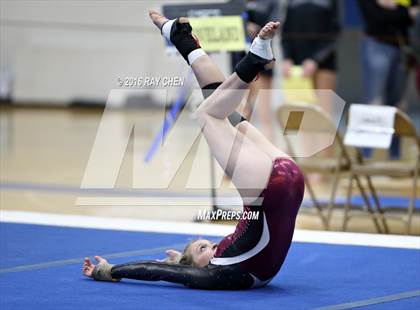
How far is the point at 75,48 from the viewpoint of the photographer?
15.0m

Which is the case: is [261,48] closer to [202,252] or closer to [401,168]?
[202,252]

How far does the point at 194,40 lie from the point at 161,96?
33.2 ft

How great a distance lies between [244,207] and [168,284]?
1.69ft

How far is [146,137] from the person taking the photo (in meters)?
11.3

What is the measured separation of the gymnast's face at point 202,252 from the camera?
415cm

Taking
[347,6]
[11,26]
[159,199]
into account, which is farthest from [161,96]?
[159,199]

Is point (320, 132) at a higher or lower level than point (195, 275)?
lower

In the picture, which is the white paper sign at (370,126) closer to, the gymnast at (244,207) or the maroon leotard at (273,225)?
the gymnast at (244,207)

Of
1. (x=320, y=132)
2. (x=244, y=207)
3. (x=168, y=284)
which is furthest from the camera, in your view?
(x=320, y=132)

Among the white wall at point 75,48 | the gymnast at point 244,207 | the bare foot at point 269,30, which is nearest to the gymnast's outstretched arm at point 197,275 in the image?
the gymnast at point 244,207

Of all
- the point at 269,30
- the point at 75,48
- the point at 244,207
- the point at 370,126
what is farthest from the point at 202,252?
the point at 75,48

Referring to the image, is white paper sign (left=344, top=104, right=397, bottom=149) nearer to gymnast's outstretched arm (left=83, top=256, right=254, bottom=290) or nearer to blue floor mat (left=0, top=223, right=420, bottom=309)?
blue floor mat (left=0, top=223, right=420, bottom=309)

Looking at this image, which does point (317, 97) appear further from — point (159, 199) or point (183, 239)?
point (183, 239)

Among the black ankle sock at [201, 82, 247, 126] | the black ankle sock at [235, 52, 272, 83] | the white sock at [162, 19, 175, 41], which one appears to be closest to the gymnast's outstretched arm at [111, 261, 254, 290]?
the black ankle sock at [201, 82, 247, 126]
